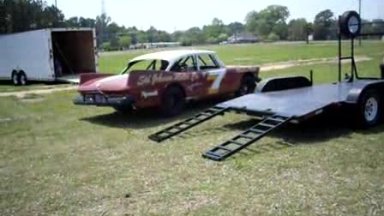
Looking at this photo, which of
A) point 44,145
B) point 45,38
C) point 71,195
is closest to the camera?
point 71,195

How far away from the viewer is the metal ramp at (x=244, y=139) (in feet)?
24.0

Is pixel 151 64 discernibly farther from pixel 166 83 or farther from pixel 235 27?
pixel 235 27

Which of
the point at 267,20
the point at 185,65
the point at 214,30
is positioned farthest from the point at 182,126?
the point at 214,30

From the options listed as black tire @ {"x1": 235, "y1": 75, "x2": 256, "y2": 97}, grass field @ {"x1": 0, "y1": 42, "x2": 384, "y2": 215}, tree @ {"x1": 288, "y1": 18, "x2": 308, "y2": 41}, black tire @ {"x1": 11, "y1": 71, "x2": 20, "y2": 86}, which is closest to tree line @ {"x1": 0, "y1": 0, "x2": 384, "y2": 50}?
tree @ {"x1": 288, "y1": 18, "x2": 308, "y2": 41}

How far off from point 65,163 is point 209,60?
5.92 meters

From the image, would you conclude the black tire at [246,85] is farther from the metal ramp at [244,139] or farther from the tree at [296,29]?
the tree at [296,29]

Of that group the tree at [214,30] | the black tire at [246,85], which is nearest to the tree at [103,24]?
the tree at [214,30]

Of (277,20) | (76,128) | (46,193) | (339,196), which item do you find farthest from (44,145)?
(277,20)

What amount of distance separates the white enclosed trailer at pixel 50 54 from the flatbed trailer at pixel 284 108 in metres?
13.1

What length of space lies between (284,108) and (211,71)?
157 inches

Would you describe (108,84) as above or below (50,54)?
below

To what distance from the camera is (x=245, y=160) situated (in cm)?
711

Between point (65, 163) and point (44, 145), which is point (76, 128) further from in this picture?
point (65, 163)

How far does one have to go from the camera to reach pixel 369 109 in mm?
9102
